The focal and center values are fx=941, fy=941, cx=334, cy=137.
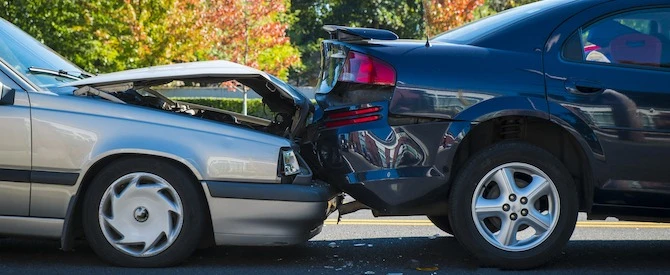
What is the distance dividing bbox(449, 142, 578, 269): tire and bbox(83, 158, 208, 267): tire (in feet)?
4.67

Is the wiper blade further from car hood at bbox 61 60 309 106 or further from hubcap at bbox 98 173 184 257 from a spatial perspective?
hubcap at bbox 98 173 184 257

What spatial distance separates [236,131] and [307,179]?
1.55 ft

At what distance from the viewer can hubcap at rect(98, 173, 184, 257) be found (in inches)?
200

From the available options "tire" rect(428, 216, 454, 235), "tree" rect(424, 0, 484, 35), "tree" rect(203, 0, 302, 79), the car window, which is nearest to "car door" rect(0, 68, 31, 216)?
"tire" rect(428, 216, 454, 235)

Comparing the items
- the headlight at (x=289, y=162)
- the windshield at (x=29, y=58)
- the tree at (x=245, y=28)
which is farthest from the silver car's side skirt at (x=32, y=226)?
the tree at (x=245, y=28)

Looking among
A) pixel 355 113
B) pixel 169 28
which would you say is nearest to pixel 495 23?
pixel 355 113

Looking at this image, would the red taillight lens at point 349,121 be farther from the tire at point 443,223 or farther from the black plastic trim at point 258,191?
the tire at point 443,223

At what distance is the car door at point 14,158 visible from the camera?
16.5 feet

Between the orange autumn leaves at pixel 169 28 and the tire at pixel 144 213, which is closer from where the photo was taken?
the tire at pixel 144 213

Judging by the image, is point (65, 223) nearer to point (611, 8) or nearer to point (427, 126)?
point (427, 126)

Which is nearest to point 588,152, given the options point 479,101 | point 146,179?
point 479,101

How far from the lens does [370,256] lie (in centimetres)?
578

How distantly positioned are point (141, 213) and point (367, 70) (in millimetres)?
1452

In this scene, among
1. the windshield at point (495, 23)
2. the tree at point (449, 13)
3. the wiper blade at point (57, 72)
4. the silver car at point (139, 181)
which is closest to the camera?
the silver car at point (139, 181)
